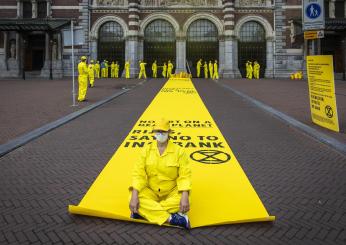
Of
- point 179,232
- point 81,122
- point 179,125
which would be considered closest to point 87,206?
point 179,232

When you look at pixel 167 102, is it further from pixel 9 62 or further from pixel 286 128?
pixel 9 62

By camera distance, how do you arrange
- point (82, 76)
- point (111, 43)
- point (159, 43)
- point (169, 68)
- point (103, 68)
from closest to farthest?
1. point (82, 76)
2. point (103, 68)
3. point (169, 68)
4. point (111, 43)
5. point (159, 43)

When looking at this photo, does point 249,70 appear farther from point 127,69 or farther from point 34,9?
point 34,9

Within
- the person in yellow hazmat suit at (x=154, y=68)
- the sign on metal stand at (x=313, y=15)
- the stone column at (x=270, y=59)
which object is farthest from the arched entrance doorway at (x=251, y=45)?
the sign on metal stand at (x=313, y=15)

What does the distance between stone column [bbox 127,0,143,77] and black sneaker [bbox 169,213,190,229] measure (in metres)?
32.9

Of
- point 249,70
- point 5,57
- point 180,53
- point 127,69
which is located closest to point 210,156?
point 127,69

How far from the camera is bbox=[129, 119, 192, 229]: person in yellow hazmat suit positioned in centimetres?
380

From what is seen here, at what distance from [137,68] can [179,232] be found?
111 feet

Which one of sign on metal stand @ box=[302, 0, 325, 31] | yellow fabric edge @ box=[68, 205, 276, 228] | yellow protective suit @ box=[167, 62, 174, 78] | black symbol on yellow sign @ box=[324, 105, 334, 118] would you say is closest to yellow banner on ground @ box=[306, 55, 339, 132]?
black symbol on yellow sign @ box=[324, 105, 334, 118]

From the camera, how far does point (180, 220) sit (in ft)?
12.4

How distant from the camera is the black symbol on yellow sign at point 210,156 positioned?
20.5ft

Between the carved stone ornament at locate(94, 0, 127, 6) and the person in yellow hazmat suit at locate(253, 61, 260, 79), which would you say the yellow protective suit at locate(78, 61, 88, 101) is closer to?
the carved stone ornament at locate(94, 0, 127, 6)

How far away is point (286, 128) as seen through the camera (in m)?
9.40

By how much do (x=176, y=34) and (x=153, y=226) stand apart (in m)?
34.2
